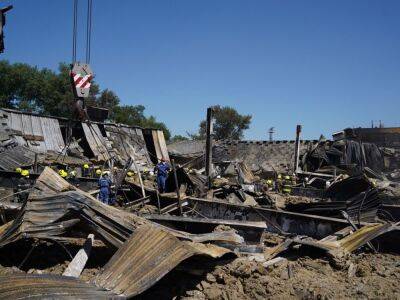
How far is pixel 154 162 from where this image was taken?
2038 centimetres

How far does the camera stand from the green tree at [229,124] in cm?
5619

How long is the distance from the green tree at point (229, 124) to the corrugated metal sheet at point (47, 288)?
170 ft

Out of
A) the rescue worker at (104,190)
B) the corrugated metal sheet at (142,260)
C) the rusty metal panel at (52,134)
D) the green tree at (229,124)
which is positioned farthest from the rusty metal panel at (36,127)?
the green tree at (229,124)

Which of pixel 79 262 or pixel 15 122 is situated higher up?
pixel 15 122

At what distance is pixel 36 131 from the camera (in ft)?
54.3

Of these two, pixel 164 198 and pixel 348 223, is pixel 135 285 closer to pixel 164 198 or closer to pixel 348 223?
pixel 348 223

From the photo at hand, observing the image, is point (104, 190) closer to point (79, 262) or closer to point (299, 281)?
point (79, 262)

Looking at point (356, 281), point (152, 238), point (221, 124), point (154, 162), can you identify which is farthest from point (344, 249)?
point (221, 124)

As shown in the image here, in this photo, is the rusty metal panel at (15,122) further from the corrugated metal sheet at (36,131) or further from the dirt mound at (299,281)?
the dirt mound at (299,281)

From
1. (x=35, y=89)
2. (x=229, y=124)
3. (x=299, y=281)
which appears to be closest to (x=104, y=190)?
(x=299, y=281)

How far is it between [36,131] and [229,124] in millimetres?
41551

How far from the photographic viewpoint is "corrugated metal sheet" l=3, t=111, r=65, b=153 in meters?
15.9

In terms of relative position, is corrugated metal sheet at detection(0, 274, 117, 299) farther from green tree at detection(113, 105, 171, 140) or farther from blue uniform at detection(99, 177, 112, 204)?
green tree at detection(113, 105, 171, 140)

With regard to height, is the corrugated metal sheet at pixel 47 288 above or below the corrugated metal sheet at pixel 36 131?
below
